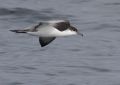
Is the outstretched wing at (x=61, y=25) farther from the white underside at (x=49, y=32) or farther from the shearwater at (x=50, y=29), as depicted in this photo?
the white underside at (x=49, y=32)

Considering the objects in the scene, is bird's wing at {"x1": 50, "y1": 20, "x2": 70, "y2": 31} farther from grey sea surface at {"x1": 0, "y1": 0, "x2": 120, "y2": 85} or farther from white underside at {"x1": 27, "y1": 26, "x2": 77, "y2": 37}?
grey sea surface at {"x1": 0, "y1": 0, "x2": 120, "y2": 85}

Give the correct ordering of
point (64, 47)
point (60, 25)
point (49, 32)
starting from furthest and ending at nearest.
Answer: point (64, 47) < point (60, 25) < point (49, 32)

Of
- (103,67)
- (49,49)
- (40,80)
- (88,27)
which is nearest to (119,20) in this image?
(88,27)

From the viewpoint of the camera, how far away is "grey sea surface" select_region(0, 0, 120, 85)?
1733cm

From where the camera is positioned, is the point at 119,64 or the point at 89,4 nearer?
the point at 119,64

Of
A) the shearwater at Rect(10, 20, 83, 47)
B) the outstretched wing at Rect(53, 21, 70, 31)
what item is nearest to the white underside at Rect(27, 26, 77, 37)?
the shearwater at Rect(10, 20, 83, 47)

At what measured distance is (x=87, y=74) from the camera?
57.2ft

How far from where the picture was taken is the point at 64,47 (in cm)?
2011

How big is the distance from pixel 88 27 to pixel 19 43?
226cm

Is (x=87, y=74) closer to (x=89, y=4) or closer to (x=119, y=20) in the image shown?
(x=119, y=20)

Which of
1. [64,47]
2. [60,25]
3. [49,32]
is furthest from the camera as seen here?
[64,47]

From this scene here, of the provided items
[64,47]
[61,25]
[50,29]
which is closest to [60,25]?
[61,25]

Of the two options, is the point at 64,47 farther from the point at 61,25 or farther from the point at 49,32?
the point at 49,32

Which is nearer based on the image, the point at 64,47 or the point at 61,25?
the point at 61,25
